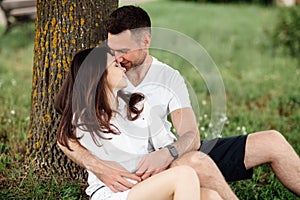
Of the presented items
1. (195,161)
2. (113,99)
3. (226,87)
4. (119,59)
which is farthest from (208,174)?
(226,87)

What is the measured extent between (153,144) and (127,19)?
70cm

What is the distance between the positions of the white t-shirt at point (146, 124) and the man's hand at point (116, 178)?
0.06 meters

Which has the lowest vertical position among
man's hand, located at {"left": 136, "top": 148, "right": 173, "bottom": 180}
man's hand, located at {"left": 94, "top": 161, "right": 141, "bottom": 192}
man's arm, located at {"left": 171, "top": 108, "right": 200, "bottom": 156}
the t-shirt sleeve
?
man's hand, located at {"left": 94, "top": 161, "right": 141, "bottom": 192}

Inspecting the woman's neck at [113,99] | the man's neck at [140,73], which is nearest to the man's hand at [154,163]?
the woman's neck at [113,99]

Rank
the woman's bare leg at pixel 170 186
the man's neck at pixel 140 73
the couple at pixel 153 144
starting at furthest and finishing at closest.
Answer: the man's neck at pixel 140 73 → the couple at pixel 153 144 → the woman's bare leg at pixel 170 186

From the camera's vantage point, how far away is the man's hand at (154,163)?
2.93 m

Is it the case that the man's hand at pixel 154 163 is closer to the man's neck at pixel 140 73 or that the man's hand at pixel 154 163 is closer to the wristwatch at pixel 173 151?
the wristwatch at pixel 173 151

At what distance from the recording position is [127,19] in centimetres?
306

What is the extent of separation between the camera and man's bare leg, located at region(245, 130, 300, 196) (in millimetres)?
3225

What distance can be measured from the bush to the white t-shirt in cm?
567

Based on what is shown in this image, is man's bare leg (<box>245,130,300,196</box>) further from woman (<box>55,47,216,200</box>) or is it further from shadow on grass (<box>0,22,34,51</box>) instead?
shadow on grass (<box>0,22,34,51</box>)

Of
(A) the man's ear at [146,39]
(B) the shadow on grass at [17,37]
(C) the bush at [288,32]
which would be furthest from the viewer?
(C) the bush at [288,32]

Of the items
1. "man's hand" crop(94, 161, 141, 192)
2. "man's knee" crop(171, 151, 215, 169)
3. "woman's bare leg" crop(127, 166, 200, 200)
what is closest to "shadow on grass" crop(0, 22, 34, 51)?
"man's hand" crop(94, 161, 141, 192)

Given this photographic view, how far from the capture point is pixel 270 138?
10.7 ft
